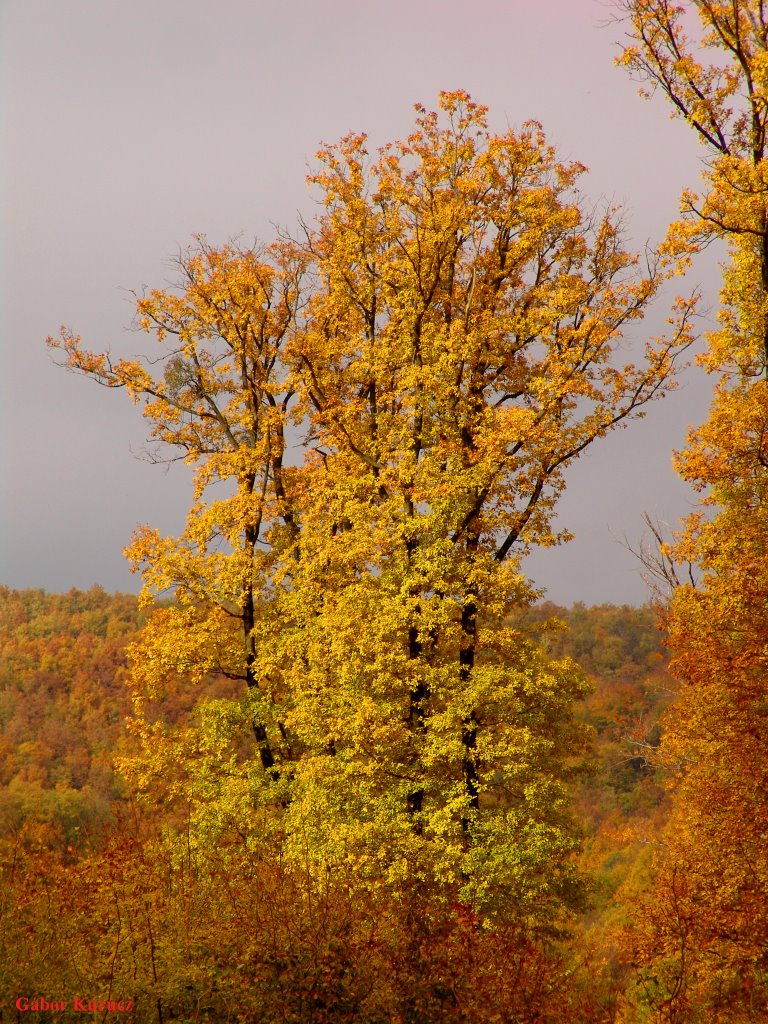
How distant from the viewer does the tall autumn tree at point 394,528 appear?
64.7 feet

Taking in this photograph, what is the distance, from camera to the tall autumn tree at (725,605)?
17.9 meters

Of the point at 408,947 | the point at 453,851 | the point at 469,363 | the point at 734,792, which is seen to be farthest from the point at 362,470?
the point at 408,947

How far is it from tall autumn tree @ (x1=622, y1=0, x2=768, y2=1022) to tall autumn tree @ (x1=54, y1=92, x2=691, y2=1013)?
2171 mm

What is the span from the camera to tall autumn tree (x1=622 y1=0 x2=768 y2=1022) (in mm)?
17891

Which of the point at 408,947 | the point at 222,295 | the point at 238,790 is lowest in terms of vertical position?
the point at 408,947

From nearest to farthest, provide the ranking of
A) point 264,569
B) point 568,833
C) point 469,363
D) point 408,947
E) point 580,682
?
point 408,947, point 568,833, point 580,682, point 469,363, point 264,569

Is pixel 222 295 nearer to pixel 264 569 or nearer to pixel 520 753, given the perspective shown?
pixel 264 569

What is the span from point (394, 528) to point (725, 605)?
7.38 m

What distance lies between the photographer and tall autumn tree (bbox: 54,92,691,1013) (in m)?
19.7

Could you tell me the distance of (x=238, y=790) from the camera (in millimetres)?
22562

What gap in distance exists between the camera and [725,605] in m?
18.9

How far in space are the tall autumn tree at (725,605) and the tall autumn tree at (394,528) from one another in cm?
217

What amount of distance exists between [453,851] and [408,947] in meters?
6.89

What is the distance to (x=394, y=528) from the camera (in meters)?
21.2
